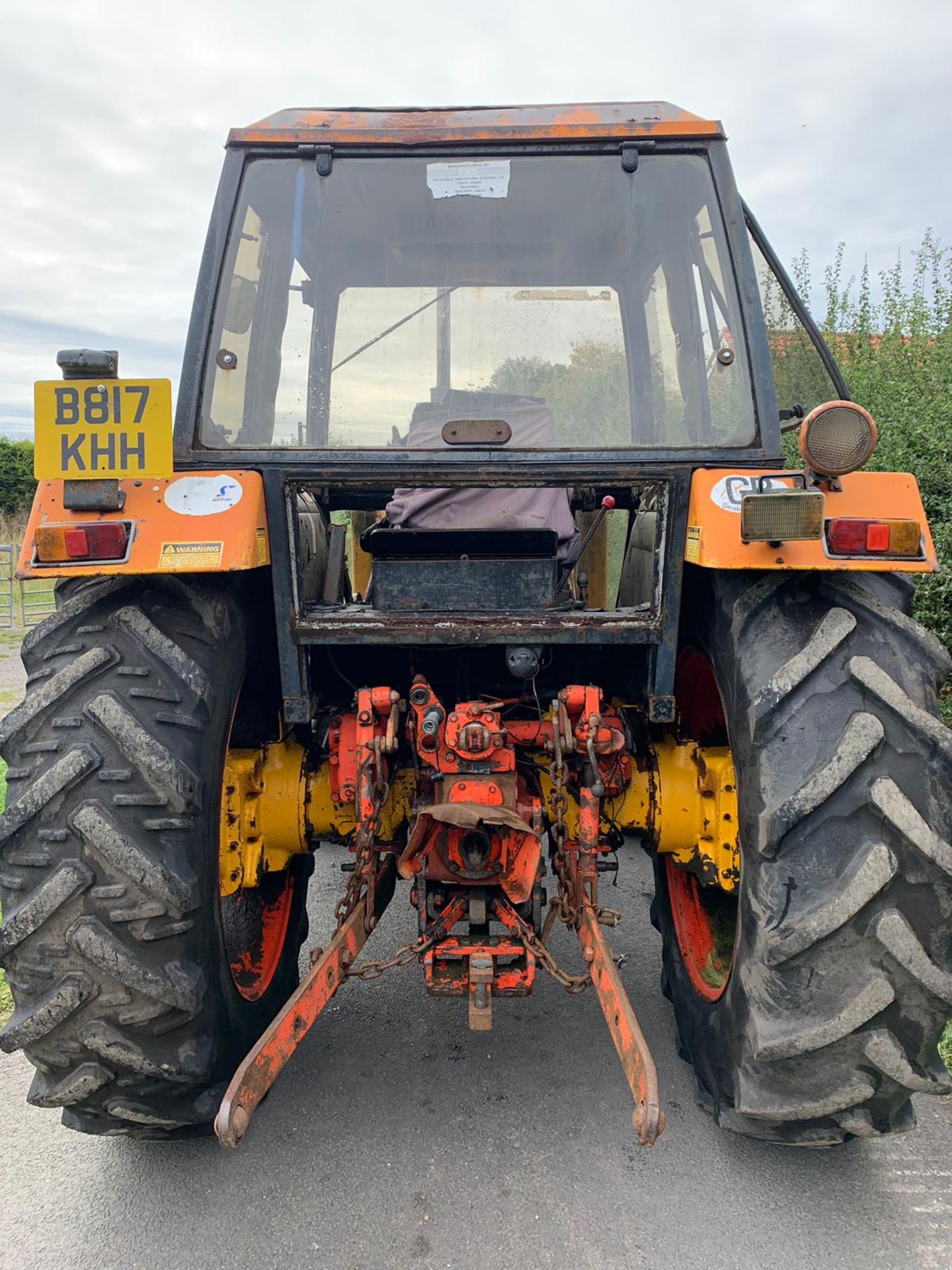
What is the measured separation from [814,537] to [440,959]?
1.42 meters

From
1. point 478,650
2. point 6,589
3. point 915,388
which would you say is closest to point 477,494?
point 478,650

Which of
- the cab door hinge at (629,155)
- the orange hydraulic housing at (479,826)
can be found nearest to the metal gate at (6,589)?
the orange hydraulic housing at (479,826)

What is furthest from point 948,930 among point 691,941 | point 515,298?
point 515,298

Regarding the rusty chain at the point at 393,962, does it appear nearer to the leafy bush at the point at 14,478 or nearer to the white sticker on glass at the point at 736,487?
the white sticker on glass at the point at 736,487

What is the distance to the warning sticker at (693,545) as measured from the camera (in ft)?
7.13

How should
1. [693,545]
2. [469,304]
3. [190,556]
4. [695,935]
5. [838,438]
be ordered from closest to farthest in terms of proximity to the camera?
[838,438], [190,556], [693,545], [469,304], [695,935]

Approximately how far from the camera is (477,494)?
8.41 feet

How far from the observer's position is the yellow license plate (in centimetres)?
205

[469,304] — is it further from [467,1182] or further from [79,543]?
[467,1182]

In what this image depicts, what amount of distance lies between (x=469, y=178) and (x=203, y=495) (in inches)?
47.3

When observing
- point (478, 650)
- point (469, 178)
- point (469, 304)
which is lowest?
point (478, 650)

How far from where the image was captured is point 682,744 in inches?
105

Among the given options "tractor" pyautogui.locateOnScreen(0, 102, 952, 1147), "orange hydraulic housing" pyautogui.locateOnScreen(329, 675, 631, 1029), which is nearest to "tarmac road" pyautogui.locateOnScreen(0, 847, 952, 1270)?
"tractor" pyautogui.locateOnScreen(0, 102, 952, 1147)

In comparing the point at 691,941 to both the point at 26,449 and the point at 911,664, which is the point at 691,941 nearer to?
the point at 911,664
